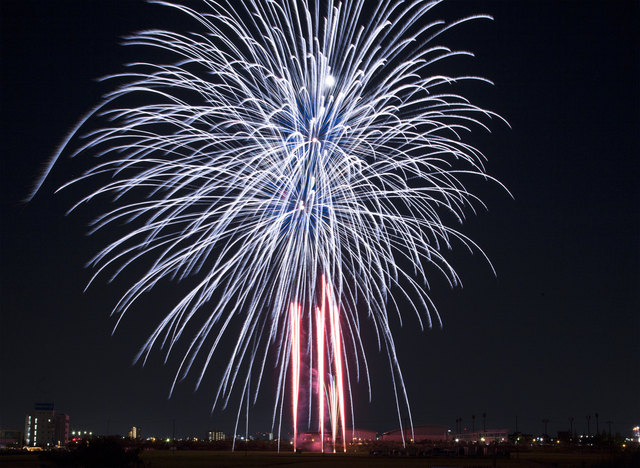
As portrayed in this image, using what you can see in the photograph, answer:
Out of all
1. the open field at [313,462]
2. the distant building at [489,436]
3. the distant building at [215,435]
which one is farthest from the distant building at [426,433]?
the open field at [313,462]

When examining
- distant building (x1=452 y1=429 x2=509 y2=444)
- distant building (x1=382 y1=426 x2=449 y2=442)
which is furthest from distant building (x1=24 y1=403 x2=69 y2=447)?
distant building (x1=452 y1=429 x2=509 y2=444)

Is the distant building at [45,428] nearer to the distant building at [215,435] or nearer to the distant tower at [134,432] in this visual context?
the distant tower at [134,432]

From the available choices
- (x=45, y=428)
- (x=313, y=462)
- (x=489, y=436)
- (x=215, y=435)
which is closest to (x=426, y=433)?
(x=489, y=436)

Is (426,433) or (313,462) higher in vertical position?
(313,462)

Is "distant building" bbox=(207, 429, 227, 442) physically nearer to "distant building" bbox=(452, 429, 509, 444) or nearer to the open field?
"distant building" bbox=(452, 429, 509, 444)

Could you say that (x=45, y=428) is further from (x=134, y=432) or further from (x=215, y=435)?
(x=215, y=435)

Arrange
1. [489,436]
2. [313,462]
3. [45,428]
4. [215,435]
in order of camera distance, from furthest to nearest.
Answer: [215,435]
[489,436]
[45,428]
[313,462]

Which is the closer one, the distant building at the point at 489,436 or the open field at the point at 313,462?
the open field at the point at 313,462

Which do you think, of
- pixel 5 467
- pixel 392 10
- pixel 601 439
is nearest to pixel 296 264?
pixel 392 10
